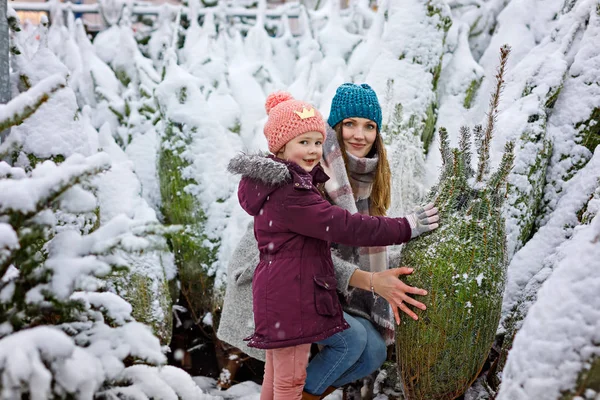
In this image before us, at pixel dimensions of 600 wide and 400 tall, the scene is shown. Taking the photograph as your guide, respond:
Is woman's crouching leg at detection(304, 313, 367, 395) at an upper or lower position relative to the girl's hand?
lower

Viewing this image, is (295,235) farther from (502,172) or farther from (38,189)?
(38,189)

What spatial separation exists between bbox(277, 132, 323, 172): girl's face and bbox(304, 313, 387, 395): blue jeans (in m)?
0.66

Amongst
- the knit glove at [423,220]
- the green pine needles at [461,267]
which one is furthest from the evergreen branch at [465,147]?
the knit glove at [423,220]

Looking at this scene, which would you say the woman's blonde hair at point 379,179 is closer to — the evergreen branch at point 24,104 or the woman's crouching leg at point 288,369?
the woman's crouching leg at point 288,369

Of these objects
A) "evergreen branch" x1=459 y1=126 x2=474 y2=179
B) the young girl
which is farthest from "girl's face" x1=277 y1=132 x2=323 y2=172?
"evergreen branch" x1=459 y1=126 x2=474 y2=179

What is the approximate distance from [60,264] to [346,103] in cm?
130

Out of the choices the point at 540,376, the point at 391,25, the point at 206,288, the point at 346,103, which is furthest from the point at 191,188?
the point at 540,376

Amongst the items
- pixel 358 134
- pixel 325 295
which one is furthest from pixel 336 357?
pixel 358 134

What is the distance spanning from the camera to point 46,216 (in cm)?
96

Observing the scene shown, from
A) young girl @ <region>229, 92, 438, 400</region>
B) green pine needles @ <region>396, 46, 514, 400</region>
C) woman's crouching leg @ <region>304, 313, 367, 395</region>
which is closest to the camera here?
green pine needles @ <region>396, 46, 514, 400</region>

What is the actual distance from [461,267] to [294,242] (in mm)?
565

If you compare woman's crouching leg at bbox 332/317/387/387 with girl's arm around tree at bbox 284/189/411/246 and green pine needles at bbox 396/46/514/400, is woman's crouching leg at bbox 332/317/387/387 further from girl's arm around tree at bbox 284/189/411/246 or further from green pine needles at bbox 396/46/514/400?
girl's arm around tree at bbox 284/189/411/246

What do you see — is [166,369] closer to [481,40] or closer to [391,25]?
[391,25]

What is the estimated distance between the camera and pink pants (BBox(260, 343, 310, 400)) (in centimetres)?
170
